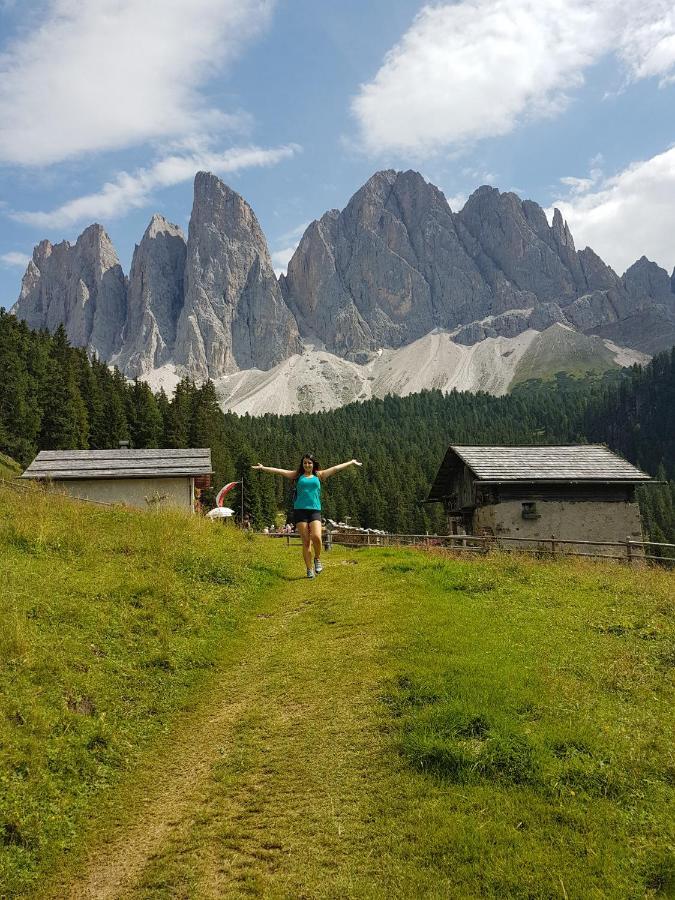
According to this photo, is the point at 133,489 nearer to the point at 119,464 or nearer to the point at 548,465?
the point at 119,464

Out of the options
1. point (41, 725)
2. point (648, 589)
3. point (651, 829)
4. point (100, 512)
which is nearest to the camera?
point (651, 829)

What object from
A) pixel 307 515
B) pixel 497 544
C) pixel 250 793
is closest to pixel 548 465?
pixel 497 544

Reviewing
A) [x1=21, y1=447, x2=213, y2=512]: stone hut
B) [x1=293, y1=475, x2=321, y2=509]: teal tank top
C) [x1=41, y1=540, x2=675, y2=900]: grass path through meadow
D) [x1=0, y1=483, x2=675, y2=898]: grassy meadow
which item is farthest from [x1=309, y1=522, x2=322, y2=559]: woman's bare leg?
[x1=21, y1=447, x2=213, y2=512]: stone hut

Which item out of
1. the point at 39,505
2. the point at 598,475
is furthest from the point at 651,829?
the point at 598,475

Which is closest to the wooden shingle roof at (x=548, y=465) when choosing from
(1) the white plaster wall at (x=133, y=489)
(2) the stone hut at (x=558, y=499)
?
(2) the stone hut at (x=558, y=499)

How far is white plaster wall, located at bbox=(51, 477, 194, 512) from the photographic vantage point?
1422 inches

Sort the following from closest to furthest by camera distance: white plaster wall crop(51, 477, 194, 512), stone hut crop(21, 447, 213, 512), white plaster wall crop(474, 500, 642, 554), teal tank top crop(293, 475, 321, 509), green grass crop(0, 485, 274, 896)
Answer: green grass crop(0, 485, 274, 896), teal tank top crop(293, 475, 321, 509), white plaster wall crop(474, 500, 642, 554), stone hut crop(21, 447, 213, 512), white plaster wall crop(51, 477, 194, 512)

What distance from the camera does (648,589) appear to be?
506 inches

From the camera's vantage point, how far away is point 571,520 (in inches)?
1180

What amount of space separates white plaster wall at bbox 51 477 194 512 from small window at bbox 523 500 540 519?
19.6 meters

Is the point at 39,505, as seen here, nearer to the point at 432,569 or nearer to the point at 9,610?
the point at 9,610

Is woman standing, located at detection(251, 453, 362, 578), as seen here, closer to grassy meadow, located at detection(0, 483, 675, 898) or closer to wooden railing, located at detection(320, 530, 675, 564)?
grassy meadow, located at detection(0, 483, 675, 898)

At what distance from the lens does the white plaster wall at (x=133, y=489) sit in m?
36.1

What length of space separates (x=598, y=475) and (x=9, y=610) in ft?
91.9
